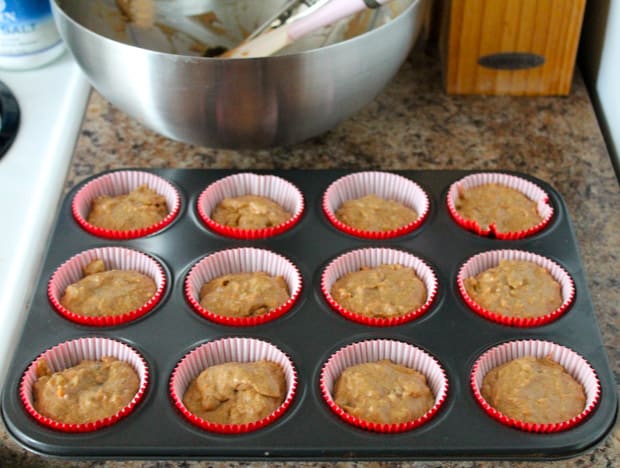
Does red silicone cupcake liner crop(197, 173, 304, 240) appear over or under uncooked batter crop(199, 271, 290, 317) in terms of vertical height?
over

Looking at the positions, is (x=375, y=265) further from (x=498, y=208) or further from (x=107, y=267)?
(x=107, y=267)

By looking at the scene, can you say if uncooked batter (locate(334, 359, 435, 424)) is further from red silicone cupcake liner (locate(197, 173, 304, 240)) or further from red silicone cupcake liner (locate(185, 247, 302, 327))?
red silicone cupcake liner (locate(197, 173, 304, 240))

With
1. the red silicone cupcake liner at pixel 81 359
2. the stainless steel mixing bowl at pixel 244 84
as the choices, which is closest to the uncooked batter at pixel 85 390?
the red silicone cupcake liner at pixel 81 359

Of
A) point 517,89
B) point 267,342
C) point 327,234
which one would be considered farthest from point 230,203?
point 517,89

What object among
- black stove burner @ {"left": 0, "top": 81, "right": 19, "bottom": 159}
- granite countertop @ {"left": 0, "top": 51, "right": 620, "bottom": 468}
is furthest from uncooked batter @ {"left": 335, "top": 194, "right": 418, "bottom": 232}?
black stove burner @ {"left": 0, "top": 81, "right": 19, "bottom": 159}

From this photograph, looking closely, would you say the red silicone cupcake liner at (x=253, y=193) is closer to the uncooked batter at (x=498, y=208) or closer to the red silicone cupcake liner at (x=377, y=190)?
the red silicone cupcake liner at (x=377, y=190)

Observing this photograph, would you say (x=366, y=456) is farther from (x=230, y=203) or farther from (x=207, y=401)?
(x=230, y=203)
